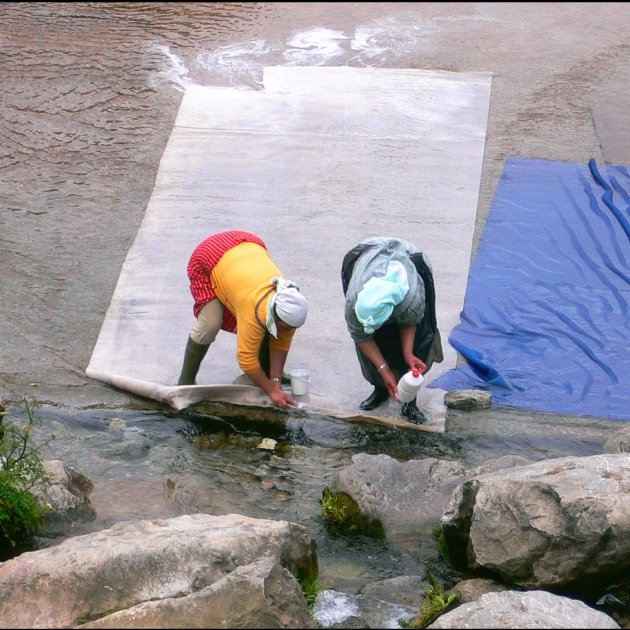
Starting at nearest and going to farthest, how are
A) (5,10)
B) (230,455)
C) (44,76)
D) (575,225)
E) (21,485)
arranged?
1. (21,485)
2. (230,455)
3. (575,225)
4. (44,76)
5. (5,10)

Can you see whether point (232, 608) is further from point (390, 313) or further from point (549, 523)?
point (390, 313)

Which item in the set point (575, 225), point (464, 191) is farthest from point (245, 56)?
point (575, 225)

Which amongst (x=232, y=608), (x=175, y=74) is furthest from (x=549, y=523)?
(x=175, y=74)

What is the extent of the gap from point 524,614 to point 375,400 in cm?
217

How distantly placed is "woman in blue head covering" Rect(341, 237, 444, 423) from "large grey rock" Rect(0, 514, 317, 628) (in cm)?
135

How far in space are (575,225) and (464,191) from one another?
3.03 feet

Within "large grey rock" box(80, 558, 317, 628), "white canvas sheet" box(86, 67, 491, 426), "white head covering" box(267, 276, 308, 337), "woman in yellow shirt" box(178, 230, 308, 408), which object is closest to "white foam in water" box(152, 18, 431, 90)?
"white canvas sheet" box(86, 67, 491, 426)

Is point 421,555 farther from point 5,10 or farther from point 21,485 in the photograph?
point 5,10

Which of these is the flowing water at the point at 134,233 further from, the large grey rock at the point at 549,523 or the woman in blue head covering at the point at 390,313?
the large grey rock at the point at 549,523

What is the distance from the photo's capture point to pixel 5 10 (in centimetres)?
1022

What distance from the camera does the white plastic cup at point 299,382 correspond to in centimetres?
551

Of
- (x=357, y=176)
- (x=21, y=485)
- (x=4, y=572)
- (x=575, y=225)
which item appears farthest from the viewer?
(x=357, y=176)

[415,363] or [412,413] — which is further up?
[415,363]

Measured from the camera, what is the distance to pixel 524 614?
11.3ft
